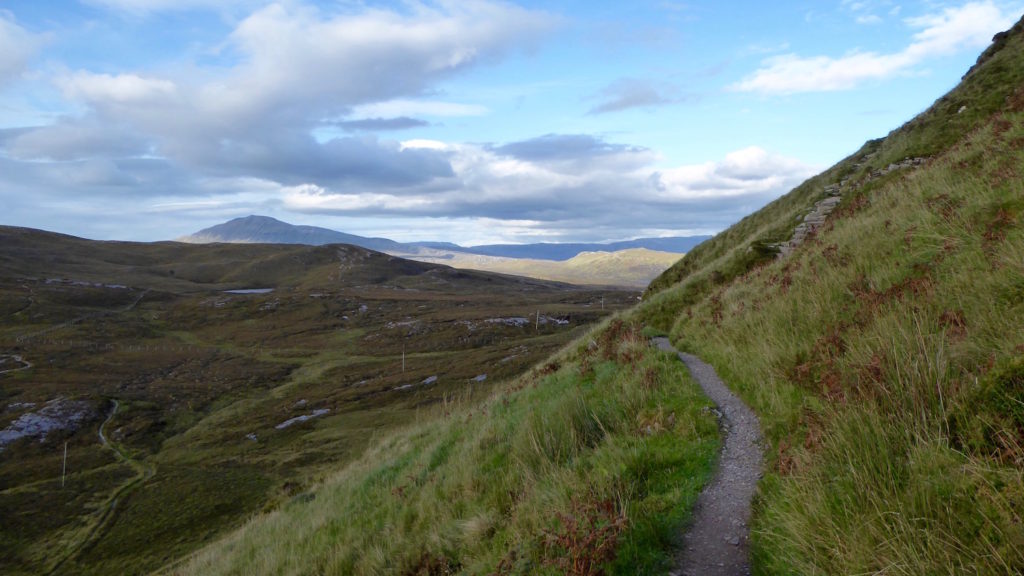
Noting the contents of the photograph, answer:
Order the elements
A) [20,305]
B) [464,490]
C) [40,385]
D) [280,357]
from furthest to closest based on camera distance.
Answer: [20,305], [280,357], [40,385], [464,490]

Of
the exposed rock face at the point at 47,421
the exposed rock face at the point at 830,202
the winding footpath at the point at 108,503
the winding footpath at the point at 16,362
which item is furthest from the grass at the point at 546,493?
the winding footpath at the point at 16,362

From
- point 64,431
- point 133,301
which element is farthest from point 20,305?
point 64,431

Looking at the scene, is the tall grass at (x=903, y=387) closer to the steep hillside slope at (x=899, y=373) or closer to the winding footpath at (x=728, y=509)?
the steep hillside slope at (x=899, y=373)

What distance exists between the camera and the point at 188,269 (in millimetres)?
196250

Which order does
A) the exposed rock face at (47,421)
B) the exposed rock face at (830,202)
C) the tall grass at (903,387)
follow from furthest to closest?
1. the exposed rock face at (47,421)
2. the exposed rock face at (830,202)
3. the tall grass at (903,387)

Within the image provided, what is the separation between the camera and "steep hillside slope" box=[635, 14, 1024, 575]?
3.75 meters

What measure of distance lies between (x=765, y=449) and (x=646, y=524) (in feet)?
7.89

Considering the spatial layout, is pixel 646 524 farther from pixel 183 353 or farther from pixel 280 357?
pixel 183 353

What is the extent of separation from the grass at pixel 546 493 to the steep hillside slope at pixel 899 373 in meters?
1.12

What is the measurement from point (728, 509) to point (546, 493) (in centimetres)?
217

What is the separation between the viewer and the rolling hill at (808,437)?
158 inches

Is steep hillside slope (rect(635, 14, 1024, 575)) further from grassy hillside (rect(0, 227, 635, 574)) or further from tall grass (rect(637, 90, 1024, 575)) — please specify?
grassy hillside (rect(0, 227, 635, 574))

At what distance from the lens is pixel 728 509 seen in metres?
5.66

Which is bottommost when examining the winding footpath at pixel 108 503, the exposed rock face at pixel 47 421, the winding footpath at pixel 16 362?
the winding footpath at pixel 108 503
